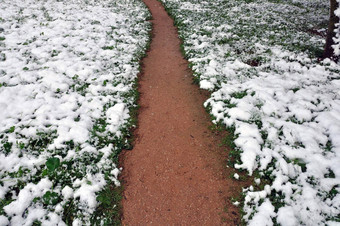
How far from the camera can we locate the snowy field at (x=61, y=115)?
426cm

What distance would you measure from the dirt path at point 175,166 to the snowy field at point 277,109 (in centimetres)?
53

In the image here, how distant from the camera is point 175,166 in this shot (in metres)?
5.37

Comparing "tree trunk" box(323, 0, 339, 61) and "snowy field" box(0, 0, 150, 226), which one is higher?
"tree trunk" box(323, 0, 339, 61)

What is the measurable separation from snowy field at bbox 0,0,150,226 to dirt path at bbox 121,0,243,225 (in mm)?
541

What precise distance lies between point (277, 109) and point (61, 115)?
6.81 m

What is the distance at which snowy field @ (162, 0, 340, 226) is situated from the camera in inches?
171

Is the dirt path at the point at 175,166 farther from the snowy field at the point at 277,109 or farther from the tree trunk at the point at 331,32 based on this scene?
the tree trunk at the point at 331,32

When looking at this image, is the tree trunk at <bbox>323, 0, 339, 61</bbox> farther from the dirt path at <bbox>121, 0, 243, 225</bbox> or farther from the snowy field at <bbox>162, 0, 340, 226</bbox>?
the dirt path at <bbox>121, 0, 243, 225</bbox>

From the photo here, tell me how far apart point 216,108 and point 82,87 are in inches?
196

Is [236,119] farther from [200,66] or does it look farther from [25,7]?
[25,7]

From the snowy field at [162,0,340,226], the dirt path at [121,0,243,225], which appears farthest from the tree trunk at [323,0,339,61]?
the dirt path at [121,0,243,225]

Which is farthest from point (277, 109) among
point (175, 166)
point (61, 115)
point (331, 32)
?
point (61, 115)

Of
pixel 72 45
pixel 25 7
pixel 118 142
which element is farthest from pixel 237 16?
pixel 25 7

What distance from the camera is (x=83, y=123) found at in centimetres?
612
